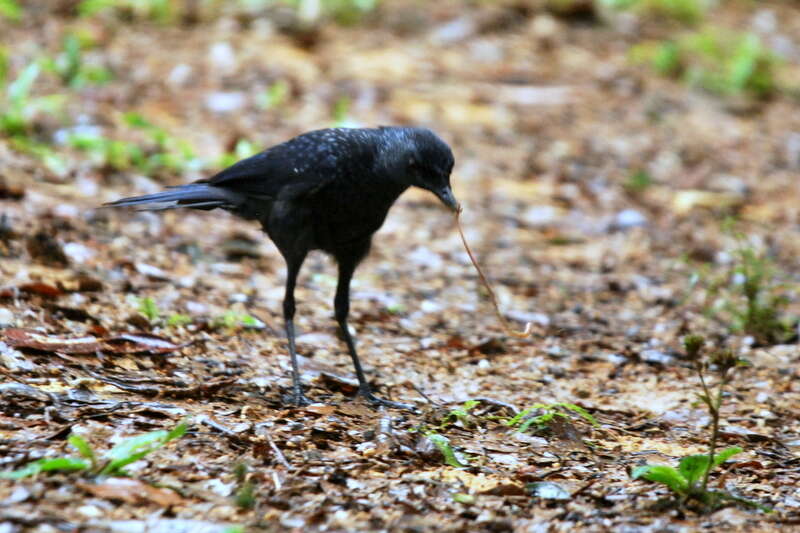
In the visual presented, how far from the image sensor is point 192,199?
189 inches

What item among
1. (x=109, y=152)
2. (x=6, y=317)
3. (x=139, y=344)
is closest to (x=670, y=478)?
(x=139, y=344)

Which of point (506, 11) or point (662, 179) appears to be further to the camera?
point (506, 11)

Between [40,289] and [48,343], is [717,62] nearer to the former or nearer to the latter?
[40,289]

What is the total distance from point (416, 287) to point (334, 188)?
6.79ft

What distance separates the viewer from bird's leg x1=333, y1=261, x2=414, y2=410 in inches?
178

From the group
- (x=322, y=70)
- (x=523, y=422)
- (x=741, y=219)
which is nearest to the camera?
(x=523, y=422)

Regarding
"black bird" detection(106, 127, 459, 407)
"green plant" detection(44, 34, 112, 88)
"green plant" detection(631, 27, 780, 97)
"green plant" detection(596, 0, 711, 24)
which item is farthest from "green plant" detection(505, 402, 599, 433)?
"green plant" detection(596, 0, 711, 24)

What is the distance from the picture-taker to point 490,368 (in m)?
5.21

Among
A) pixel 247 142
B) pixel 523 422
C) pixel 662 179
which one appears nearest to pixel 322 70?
pixel 247 142

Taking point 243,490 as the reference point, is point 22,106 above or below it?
above

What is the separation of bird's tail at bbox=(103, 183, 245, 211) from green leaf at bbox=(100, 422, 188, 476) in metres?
1.64

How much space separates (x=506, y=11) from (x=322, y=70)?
2.62 meters

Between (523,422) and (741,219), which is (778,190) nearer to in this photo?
(741,219)

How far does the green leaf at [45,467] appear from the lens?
3129mm
